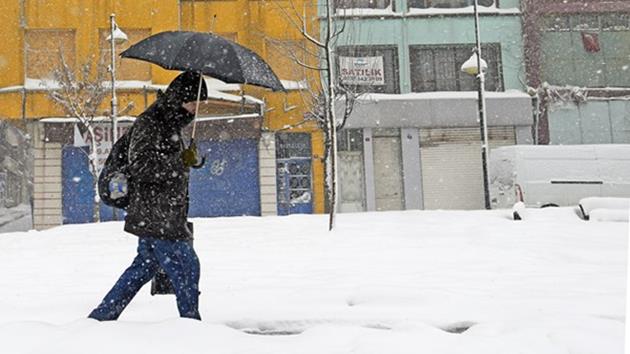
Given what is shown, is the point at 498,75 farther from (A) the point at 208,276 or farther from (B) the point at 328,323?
(B) the point at 328,323

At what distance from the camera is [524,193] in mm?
15102

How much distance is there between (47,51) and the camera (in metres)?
19.1

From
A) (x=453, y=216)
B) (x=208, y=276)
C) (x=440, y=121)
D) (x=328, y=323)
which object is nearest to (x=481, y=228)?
(x=453, y=216)

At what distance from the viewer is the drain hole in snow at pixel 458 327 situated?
11.4 feet

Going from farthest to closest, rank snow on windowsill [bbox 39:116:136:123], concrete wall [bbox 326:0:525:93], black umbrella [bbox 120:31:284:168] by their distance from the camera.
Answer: concrete wall [bbox 326:0:525:93] < snow on windowsill [bbox 39:116:136:123] < black umbrella [bbox 120:31:284:168]

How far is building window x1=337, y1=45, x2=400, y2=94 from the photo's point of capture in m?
20.3

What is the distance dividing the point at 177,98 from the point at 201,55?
404 millimetres

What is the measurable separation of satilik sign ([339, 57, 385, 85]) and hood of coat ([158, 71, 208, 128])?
1697 cm

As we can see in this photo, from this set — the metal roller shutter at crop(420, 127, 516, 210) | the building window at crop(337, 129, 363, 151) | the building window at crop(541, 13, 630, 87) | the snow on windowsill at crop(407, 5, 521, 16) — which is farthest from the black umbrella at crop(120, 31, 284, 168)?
the building window at crop(541, 13, 630, 87)

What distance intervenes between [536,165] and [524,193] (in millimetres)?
876

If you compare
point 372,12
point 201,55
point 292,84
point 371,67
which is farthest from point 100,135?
point 201,55

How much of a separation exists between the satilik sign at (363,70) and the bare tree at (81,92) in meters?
8.38

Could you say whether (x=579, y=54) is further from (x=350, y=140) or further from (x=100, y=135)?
(x=100, y=135)

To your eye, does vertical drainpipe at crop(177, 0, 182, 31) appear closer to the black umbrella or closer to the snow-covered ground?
the snow-covered ground
